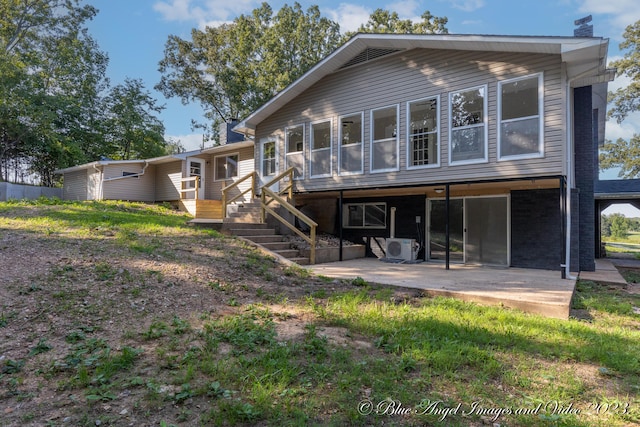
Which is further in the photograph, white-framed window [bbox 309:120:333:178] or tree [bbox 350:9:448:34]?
tree [bbox 350:9:448:34]

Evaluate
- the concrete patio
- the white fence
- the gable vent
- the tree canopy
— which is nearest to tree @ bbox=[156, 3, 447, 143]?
the tree canopy

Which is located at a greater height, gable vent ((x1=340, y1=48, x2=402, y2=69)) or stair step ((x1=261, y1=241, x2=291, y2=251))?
gable vent ((x1=340, y1=48, x2=402, y2=69))

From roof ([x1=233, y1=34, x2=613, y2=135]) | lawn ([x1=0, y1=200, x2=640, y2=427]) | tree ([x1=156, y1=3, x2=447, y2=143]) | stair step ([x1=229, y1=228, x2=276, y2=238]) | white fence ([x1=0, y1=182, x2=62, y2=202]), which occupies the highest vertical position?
tree ([x1=156, y1=3, x2=447, y2=143])

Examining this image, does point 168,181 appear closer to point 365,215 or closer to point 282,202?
point 282,202

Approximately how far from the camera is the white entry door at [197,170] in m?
16.0

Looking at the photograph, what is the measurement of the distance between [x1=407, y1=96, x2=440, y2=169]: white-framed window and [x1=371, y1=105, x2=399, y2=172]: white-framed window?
39cm

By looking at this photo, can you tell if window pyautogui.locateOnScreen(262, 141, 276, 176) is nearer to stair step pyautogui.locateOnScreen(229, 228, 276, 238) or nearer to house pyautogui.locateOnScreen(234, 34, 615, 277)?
house pyautogui.locateOnScreen(234, 34, 615, 277)

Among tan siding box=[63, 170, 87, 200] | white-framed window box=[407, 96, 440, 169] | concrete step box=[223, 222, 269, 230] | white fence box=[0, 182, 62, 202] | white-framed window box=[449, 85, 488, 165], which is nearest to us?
white-framed window box=[449, 85, 488, 165]

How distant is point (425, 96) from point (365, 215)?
4647 mm

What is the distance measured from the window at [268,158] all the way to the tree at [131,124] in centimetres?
1738

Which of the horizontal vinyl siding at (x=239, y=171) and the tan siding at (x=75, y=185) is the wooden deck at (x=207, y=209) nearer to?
the horizontal vinyl siding at (x=239, y=171)

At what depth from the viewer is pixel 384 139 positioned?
385 inches

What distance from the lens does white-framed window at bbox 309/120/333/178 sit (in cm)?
1095

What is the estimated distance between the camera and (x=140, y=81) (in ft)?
88.0
